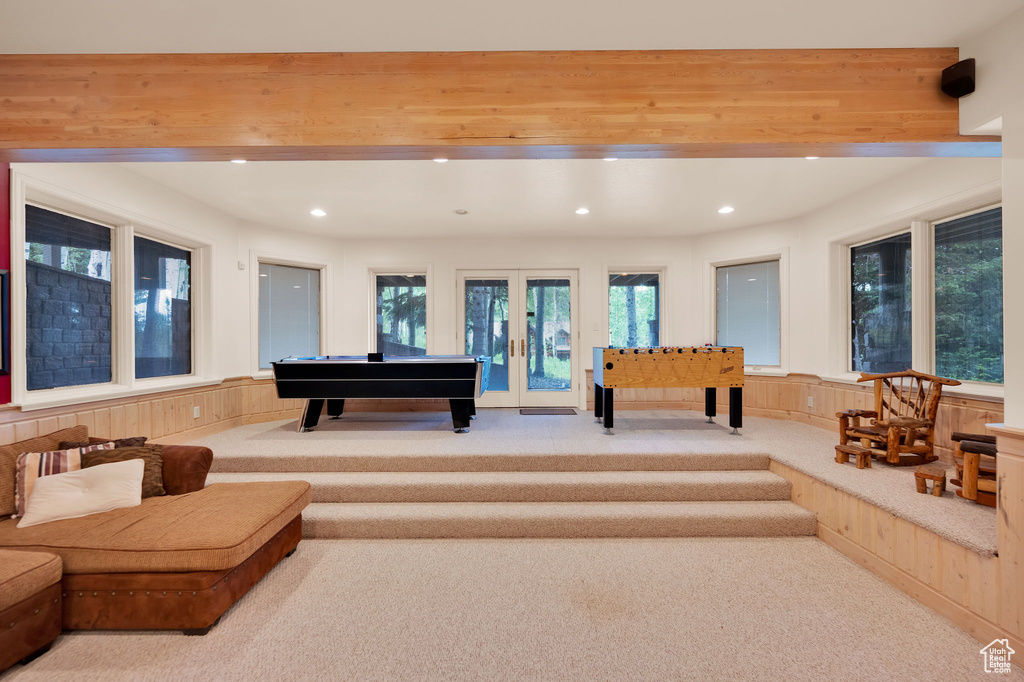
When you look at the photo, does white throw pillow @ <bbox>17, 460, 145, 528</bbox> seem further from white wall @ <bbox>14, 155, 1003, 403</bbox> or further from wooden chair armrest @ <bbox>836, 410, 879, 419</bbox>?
wooden chair armrest @ <bbox>836, 410, 879, 419</bbox>

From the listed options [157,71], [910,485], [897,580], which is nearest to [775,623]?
[897,580]

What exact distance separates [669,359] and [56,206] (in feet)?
17.1

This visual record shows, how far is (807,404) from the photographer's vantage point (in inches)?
198

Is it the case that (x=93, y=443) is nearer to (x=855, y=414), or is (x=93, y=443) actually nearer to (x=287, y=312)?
(x=287, y=312)

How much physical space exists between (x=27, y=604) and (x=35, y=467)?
3.14 ft

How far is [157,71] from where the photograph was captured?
7.45 ft

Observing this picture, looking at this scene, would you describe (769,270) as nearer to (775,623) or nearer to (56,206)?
(775,623)

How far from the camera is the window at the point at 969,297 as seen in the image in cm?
333

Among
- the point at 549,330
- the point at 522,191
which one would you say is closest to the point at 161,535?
the point at 522,191

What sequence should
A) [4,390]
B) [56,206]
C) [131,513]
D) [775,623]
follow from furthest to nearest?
[56,206] → [4,390] → [131,513] → [775,623]

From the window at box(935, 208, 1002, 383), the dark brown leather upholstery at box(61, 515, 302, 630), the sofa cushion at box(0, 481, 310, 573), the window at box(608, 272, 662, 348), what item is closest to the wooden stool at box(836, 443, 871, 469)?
the window at box(935, 208, 1002, 383)

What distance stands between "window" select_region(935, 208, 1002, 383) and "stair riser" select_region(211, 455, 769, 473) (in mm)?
1714

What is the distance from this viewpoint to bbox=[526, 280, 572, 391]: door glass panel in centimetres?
622

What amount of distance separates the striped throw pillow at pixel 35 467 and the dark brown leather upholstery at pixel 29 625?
77 centimetres
